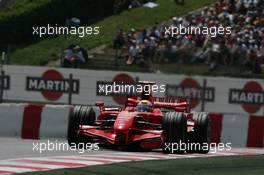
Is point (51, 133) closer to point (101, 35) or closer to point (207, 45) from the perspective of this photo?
point (207, 45)

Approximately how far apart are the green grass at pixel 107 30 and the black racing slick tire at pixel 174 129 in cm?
926

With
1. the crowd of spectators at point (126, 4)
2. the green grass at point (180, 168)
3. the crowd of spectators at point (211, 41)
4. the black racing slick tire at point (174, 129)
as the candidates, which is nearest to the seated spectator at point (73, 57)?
the crowd of spectators at point (211, 41)

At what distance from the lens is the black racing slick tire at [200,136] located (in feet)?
45.8

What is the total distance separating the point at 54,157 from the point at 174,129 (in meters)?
1.94

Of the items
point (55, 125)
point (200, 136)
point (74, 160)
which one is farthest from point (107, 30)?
point (74, 160)

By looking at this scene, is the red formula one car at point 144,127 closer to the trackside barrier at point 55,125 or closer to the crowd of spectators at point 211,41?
the trackside barrier at point 55,125

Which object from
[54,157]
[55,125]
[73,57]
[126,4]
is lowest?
[54,157]

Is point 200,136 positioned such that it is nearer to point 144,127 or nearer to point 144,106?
point 144,127

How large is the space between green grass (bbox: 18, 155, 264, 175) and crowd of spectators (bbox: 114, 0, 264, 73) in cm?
910

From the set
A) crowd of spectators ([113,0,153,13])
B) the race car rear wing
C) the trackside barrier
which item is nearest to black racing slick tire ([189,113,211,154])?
the race car rear wing

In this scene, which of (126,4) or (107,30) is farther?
(126,4)

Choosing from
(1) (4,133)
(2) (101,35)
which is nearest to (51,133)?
(1) (4,133)

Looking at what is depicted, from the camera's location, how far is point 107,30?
27.6m

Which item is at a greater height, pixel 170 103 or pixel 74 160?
pixel 170 103
